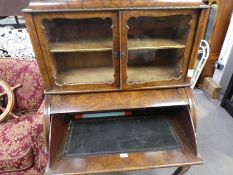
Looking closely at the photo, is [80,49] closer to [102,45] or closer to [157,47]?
[102,45]

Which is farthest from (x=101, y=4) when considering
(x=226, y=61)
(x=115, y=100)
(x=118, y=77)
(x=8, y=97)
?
(x=226, y=61)

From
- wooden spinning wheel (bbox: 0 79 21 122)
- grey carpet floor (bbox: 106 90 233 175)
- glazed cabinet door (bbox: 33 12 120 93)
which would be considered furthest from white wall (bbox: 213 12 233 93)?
wooden spinning wheel (bbox: 0 79 21 122)

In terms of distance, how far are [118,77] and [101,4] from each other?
0.37m

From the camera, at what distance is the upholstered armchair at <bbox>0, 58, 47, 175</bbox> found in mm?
1146

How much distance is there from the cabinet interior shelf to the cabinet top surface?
0.21 metres

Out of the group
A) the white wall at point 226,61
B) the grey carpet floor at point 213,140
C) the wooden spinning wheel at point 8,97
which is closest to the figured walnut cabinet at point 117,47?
the wooden spinning wheel at point 8,97

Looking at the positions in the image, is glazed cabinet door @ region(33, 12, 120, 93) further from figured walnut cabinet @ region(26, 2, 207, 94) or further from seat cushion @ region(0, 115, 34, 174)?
seat cushion @ region(0, 115, 34, 174)

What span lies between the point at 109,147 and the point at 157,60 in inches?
23.9

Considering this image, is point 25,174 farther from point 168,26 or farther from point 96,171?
point 168,26

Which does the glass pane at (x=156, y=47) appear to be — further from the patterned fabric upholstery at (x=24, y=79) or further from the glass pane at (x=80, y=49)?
the patterned fabric upholstery at (x=24, y=79)

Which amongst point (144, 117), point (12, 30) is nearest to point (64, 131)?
point (144, 117)

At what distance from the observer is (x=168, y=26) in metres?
1.02

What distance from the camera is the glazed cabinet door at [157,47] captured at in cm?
90

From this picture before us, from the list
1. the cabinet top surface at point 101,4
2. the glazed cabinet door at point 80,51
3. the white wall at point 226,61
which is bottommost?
the white wall at point 226,61
